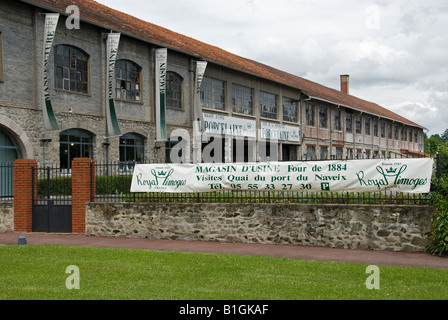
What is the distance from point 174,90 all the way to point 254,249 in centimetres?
1739

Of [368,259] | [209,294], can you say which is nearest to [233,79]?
[368,259]

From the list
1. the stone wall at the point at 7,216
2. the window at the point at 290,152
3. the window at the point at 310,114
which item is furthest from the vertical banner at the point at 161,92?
the window at the point at 310,114

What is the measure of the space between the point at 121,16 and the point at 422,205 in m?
22.0

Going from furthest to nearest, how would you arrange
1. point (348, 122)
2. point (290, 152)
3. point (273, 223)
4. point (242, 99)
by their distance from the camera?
point (348, 122)
point (290, 152)
point (242, 99)
point (273, 223)

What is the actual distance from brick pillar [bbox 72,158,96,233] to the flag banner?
1423 centimetres

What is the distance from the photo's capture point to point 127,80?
24.8m

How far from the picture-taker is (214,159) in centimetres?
3053

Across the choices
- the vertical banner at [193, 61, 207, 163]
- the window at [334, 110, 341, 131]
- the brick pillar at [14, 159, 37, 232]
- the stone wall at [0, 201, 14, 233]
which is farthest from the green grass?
the window at [334, 110, 341, 131]

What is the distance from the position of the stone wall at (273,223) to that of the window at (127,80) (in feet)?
37.3

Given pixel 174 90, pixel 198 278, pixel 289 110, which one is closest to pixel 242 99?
pixel 289 110

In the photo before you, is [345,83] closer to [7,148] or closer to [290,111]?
[290,111]

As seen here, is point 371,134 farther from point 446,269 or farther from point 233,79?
point 446,269

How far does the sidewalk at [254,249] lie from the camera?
33.0ft

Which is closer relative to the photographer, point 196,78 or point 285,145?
point 196,78
